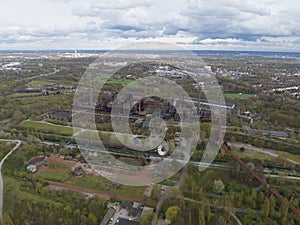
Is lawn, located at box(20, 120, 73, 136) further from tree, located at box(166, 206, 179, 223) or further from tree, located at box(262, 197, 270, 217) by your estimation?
tree, located at box(262, 197, 270, 217)

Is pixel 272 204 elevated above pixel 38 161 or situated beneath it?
elevated above

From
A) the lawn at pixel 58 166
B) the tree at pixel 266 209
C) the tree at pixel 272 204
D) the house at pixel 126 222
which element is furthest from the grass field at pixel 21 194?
the tree at pixel 272 204

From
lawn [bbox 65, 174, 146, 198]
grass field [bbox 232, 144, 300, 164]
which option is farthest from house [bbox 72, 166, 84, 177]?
grass field [bbox 232, 144, 300, 164]

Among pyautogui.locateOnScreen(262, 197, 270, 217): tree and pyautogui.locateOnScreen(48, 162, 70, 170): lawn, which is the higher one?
pyautogui.locateOnScreen(262, 197, 270, 217): tree

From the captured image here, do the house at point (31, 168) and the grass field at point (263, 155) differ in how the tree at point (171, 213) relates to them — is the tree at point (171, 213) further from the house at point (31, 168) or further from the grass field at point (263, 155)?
the house at point (31, 168)

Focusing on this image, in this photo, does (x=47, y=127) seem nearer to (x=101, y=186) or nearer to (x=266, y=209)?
(x=101, y=186)

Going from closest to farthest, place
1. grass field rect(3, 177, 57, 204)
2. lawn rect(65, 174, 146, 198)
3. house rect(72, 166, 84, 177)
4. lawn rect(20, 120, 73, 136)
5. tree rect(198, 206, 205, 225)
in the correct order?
1. tree rect(198, 206, 205, 225)
2. grass field rect(3, 177, 57, 204)
3. lawn rect(65, 174, 146, 198)
4. house rect(72, 166, 84, 177)
5. lawn rect(20, 120, 73, 136)

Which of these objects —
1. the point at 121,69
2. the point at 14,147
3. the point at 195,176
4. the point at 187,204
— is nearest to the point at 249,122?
the point at 195,176

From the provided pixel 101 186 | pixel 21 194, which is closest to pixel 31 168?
pixel 21 194

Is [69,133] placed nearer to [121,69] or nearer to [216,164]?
[216,164]
